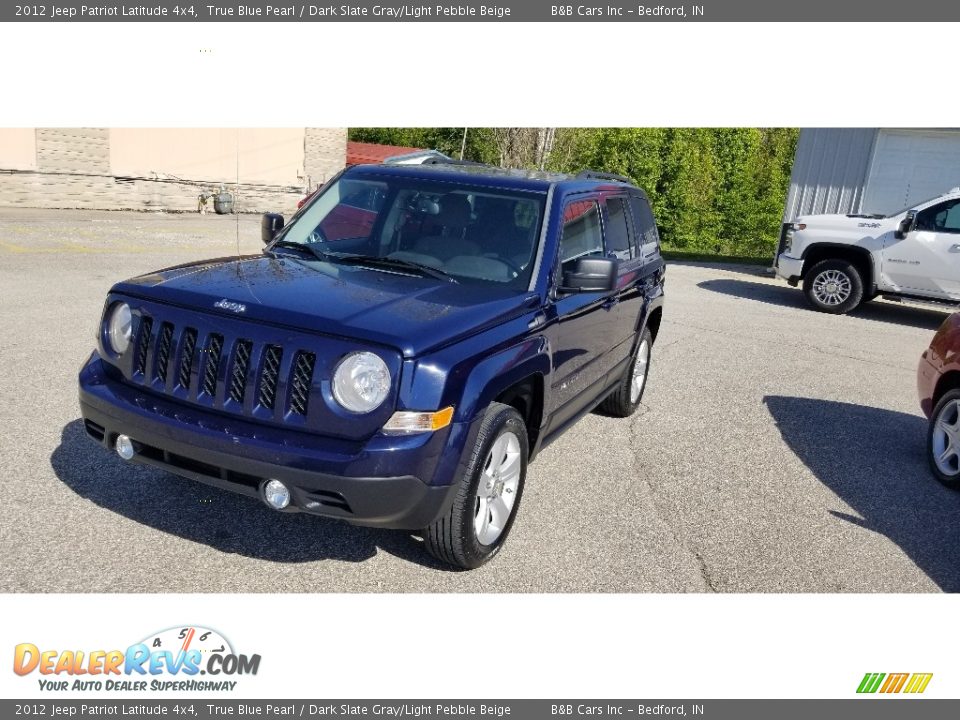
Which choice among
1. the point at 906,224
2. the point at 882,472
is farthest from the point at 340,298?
the point at 906,224

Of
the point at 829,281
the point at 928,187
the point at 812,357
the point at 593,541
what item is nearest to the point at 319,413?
the point at 593,541

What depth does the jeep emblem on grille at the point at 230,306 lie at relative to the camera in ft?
11.9

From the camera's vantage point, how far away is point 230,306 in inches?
144

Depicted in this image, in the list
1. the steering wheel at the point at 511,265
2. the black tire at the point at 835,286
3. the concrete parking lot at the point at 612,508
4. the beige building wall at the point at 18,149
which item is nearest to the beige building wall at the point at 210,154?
the beige building wall at the point at 18,149

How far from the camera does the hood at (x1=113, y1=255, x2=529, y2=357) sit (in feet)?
11.5

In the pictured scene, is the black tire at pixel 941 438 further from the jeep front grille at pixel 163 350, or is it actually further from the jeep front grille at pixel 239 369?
the jeep front grille at pixel 163 350

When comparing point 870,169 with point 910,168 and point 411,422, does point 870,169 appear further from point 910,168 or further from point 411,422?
point 411,422

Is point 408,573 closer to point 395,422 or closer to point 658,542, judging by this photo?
point 395,422

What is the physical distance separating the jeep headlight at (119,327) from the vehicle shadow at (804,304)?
474 inches

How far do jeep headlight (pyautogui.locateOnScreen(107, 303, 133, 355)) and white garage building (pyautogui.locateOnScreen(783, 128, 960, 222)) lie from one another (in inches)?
633

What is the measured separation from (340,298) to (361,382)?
557 millimetres

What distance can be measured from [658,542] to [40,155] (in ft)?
65.5

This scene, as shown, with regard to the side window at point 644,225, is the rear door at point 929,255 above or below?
below

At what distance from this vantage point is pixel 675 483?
5492 mm
